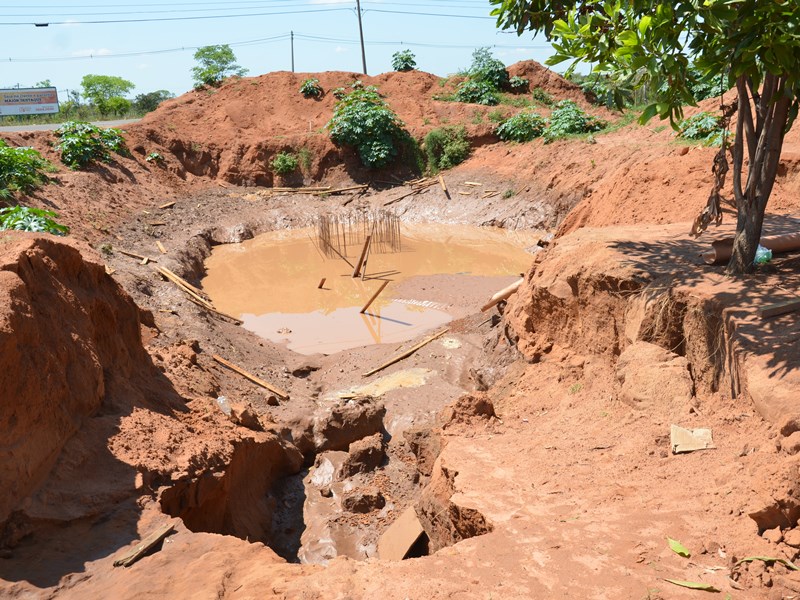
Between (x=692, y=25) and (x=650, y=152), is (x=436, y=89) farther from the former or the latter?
(x=692, y=25)

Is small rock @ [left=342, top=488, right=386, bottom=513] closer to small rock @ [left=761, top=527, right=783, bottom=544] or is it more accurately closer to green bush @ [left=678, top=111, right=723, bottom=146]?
small rock @ [left=761, top=527, right=783, bottom=544]

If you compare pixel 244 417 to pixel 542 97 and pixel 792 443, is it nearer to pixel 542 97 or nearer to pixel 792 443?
pixel 792 443

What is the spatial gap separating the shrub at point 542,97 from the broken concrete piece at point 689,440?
74.9ft

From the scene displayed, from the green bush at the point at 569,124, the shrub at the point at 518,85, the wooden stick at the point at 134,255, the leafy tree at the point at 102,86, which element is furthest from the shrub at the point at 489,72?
the leafy tree at the point at 102,86

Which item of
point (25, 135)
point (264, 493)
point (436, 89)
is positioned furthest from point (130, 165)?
point (264, 493)

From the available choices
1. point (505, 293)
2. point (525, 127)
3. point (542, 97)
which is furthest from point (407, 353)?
point (542, 97)

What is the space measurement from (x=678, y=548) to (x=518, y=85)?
25.5m

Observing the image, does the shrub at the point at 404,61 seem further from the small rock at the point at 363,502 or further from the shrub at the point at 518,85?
the small rock at the point at 363,502

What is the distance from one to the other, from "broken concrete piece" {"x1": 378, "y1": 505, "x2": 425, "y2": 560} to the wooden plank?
135 inches

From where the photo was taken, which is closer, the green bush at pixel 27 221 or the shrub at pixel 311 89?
the green bush at pixel 27 221

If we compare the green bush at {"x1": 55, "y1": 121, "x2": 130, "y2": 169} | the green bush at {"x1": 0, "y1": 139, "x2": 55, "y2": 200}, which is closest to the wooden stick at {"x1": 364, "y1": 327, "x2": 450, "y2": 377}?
the green bush at {"x1": 0, "y1": 139, "x2": 55, "y2": 200}

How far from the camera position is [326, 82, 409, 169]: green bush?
74.9ft

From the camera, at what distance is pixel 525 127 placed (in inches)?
874

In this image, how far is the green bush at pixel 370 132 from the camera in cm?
2284
